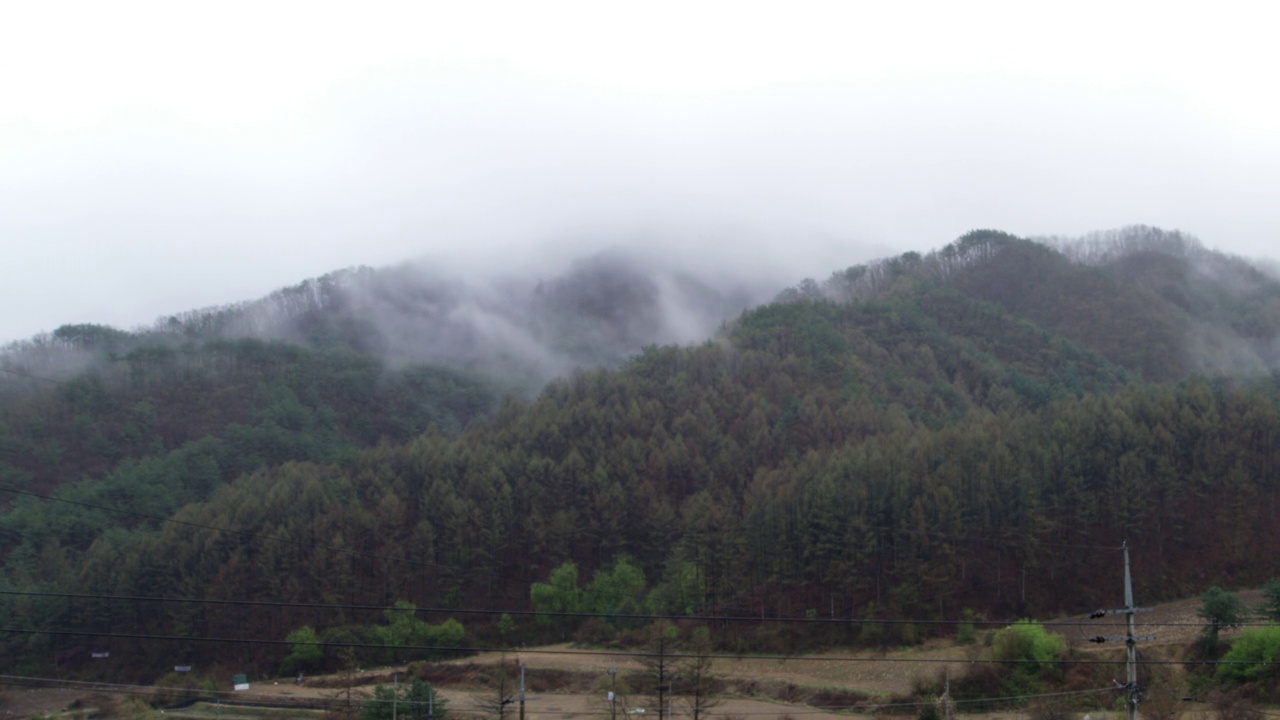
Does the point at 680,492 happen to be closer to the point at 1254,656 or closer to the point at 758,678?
the point at 758,678

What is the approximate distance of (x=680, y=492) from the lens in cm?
10806

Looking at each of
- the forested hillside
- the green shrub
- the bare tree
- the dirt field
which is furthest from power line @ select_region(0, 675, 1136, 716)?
the green shrub

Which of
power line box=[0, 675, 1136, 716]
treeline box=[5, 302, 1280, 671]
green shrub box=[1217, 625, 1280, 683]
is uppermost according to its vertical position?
treeline box=[5, 302, 1280, 671]

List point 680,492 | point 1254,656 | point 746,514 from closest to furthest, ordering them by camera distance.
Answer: point 1254,656 → point 746,514 → point 680,492

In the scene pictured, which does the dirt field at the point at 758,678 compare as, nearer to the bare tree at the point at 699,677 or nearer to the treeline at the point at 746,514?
the bare tree at the point at 699,677

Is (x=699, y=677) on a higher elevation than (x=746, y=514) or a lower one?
lower

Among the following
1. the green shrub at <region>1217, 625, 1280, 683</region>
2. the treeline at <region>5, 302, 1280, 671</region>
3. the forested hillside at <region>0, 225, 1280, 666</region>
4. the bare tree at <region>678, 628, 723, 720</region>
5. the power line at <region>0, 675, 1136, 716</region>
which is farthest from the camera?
the forested hillside at <region>0, 225, 1280, 666</region>

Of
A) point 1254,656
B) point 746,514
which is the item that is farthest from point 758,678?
point 1254,656

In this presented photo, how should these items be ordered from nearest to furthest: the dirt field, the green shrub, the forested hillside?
the green shrub
the dirt field
the forested hillside

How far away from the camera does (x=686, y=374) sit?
5089 inches

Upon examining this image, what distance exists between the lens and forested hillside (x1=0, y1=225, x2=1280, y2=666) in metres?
82.2

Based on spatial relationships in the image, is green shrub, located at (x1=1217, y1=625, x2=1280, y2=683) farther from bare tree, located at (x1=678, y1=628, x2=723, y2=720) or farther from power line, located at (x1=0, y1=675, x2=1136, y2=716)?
bare tree, located at (x1=678, y1=628, x2=723, y2=720)

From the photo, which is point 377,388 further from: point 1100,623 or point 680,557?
point 1100,623

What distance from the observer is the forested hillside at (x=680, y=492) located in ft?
270
